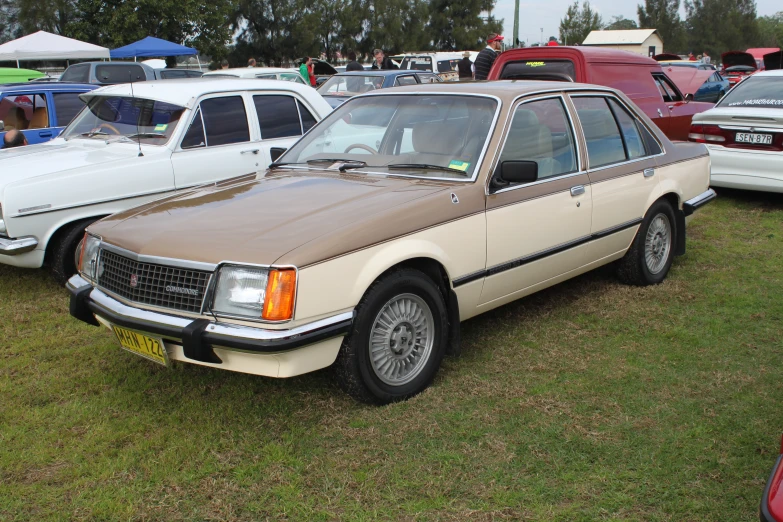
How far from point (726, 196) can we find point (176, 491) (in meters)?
8.55

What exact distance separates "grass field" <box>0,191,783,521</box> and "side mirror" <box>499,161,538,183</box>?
114 centimetres

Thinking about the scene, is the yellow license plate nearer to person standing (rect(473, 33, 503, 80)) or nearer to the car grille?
the car grille

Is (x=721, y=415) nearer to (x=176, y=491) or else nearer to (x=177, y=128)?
(x=176, y=491)

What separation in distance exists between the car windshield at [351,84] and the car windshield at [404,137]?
858cm

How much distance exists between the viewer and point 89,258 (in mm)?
4168

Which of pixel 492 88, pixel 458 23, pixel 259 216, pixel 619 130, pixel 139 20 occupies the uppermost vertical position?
pixel 458 23

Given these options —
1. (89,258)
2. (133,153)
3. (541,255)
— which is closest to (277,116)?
(133,153)

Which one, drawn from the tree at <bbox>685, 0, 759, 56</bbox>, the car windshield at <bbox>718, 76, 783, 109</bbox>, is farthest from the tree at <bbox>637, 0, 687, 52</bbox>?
the car windshield at <bbox>718, 76, 783, 109</bbox>

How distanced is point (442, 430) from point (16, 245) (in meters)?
3.67

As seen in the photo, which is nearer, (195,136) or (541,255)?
(541,255)

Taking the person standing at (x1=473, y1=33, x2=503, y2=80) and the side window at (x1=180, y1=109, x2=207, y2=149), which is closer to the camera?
the side window at (x1=180, y1=109, x2=207, y2=149)

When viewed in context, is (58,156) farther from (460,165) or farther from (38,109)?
(460,165)

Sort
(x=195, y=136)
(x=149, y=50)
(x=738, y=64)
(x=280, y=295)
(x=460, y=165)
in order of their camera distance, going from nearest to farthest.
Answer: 1. (x=280, y=295)
2. (x=460, y=165)
3. (x=195, y=136)
4. (x=149, y=50)
5. (x=738, y=64)

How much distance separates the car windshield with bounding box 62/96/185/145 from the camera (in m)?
6.54
